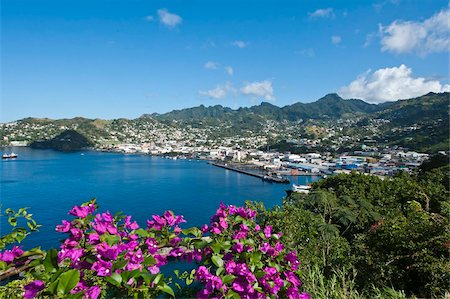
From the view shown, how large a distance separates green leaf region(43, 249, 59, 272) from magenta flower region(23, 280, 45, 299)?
33 millimetres

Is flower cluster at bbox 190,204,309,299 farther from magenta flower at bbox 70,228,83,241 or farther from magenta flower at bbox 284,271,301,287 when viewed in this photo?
magenta flower at bbox 70,228,83,241

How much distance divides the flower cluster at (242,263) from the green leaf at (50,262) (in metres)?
0.41

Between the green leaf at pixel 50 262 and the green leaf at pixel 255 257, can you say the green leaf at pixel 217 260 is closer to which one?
the green leaf at pixel 255 257

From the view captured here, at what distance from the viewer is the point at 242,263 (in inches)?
43.0

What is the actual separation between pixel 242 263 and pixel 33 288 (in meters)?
0.60

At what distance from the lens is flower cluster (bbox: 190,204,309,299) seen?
1.01m

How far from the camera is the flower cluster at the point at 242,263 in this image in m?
1.01

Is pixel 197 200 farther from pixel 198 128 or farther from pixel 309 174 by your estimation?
pixel 198 128

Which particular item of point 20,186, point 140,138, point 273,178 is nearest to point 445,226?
point 20,186

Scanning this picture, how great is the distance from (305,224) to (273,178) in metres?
34.5

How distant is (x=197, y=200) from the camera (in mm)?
28094

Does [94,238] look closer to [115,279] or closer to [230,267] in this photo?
[115,279]

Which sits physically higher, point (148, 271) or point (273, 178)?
point (148, 271)

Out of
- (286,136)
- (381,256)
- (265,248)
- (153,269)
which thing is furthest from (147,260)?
(286,136)
